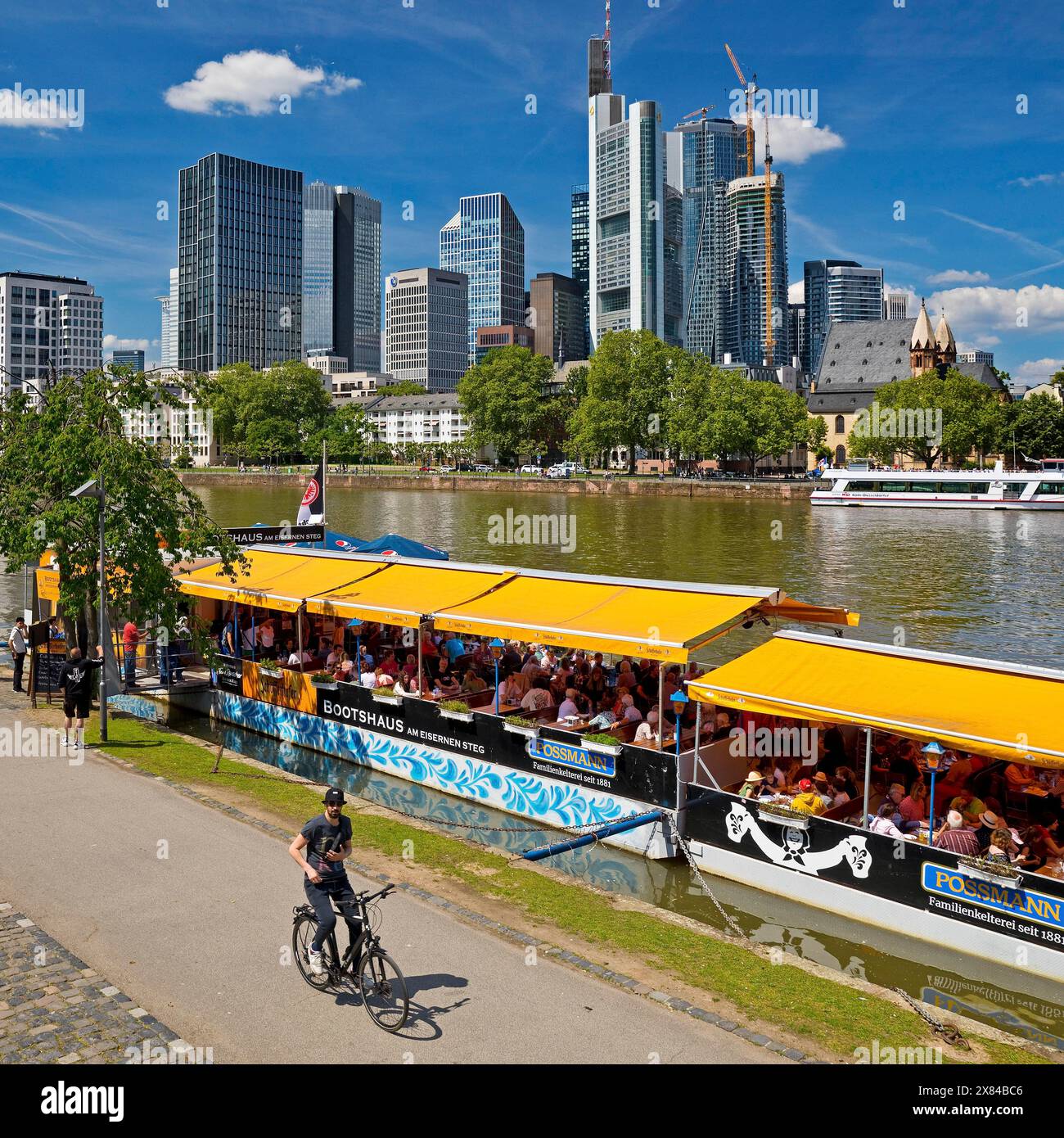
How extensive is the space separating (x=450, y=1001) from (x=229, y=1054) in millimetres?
1896

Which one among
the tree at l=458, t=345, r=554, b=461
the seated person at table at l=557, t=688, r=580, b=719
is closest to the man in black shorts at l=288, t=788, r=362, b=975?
the seated person at table at l=557, t=688, r=580, b=719

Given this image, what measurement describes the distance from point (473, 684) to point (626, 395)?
411 ft

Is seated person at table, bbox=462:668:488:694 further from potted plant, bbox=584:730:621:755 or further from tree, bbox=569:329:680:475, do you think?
tree, bbox=569:329:680:475

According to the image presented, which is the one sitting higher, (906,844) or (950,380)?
(950,380)

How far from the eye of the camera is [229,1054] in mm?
8344

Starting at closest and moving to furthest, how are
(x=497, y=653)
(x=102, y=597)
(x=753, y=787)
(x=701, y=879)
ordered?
1. (x=701, y=879)
2. (x=753, y=787)
3. (x=497, y=653)
4. (x=102, y=597)

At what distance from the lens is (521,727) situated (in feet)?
59.4

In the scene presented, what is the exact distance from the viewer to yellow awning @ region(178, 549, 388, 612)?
75.4 ft

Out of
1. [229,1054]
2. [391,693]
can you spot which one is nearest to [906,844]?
[229,1054]

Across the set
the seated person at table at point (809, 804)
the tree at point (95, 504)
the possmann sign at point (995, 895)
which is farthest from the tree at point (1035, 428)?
the possmann sign at point (995, 895)

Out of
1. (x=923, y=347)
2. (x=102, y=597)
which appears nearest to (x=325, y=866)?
(x=102, y=597)

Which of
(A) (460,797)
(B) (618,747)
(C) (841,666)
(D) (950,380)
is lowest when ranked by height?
(A) (460,797)

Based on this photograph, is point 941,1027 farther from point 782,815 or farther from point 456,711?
point 456,711

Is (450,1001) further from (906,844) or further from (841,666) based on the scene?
(841,666)
